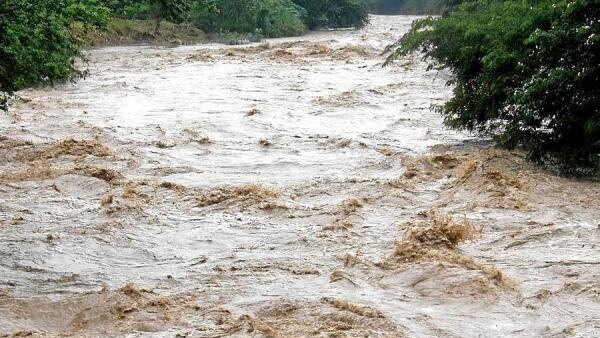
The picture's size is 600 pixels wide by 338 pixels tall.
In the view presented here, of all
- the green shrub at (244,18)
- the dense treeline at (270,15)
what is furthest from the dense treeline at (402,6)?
the green shrub at (244,18)

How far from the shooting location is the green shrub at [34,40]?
28.7 ft

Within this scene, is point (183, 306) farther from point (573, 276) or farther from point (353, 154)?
point (353, 154)

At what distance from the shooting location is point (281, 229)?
34.7 ft

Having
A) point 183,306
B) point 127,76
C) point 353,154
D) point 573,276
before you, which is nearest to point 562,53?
point 353,154

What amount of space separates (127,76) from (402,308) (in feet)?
62.9

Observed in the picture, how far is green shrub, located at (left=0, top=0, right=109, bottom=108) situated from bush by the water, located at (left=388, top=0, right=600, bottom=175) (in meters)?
6.33

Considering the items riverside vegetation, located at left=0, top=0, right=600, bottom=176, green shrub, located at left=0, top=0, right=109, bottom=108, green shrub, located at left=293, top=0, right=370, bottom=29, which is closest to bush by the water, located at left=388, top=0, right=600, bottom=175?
riverside vegetation, located at left=0, top=0, right=600, bottom=176

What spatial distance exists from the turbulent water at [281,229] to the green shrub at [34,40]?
204 centimetres

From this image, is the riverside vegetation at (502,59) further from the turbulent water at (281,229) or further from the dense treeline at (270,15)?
the dense treeline at (270,15)

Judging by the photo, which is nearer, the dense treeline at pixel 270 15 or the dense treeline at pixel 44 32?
the dense treeline at pixel 44 32

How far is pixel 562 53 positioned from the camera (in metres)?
12.5

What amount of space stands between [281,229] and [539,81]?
4471 mm

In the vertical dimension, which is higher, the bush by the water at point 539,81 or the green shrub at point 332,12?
the bush by the water at point 539,81

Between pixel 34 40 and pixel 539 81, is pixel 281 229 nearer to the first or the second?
pixel 34 40
